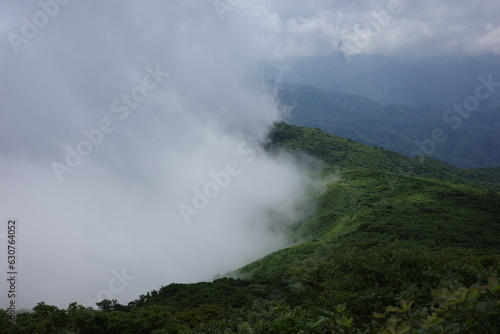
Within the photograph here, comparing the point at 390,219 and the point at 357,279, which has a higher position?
the point at 390,219

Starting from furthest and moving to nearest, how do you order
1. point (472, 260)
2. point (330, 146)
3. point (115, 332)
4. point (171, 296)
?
1. point (330, 146)
2. point (171, 296)
3. point (472, 260)
4. point (115, 332)

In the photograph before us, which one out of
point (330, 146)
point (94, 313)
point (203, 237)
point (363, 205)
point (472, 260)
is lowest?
point (472, 260)

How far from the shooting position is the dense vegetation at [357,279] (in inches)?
254

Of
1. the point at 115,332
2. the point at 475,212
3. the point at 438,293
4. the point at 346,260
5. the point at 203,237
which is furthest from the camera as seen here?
the point at 203,237

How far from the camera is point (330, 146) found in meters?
149

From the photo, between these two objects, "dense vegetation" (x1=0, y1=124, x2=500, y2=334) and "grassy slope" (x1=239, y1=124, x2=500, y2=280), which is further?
"grassy slope" (x1=239, y1=124, x2=500, y2=280)

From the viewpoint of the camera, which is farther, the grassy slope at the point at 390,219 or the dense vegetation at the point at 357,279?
the grassy slope at the point at 390,219

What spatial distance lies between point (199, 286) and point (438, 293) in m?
41.6

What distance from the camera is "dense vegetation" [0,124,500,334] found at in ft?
21.2

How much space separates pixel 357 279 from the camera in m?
21.7

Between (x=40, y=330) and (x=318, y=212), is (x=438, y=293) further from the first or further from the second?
(x=318, y=212)

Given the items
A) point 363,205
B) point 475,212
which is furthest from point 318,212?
point 475,212

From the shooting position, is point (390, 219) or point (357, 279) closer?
point (357, 279)

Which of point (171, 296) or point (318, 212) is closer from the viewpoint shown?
point (171, 296)
